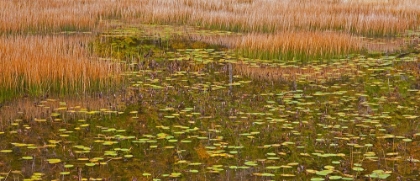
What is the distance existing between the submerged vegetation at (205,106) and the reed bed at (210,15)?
0.13m

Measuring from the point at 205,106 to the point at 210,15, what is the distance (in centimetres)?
854

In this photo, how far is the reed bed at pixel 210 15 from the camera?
13.1 meters

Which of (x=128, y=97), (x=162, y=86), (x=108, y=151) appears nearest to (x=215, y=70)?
(x=162, y=86)

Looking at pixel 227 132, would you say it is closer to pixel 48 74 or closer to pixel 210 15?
pixel 48 74

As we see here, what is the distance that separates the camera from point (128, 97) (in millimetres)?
7023

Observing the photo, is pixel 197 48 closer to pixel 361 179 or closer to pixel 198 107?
pixel 198 107

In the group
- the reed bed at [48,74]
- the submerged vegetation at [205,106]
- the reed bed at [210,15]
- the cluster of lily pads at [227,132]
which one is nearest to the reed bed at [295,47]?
the submerged vegetation at [205,106]

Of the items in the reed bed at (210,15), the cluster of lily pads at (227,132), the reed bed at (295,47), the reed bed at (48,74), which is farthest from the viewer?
the reed bed at (210,15)

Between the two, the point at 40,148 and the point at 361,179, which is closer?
the point at 361,179

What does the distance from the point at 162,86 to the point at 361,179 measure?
3.67 metres

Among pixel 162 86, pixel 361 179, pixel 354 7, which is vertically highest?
pixel 354 7

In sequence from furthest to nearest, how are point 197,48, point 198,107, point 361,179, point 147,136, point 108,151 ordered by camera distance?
point 197,48 < point 198,107 < point 147,136 < point 108,151 < point 361,179

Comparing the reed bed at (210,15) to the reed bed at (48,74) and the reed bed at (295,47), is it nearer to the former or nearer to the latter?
the reed bed at (295,47)

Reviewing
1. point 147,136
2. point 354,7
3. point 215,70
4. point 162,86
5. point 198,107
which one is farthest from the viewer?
point 354,7
